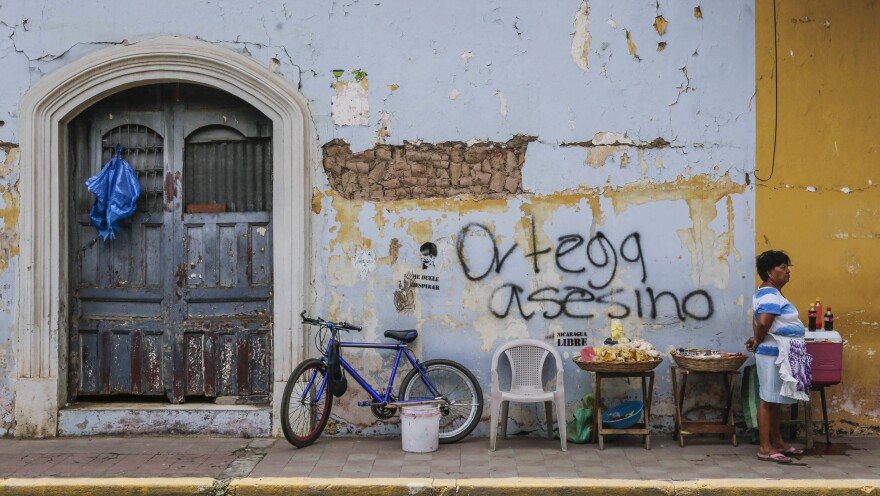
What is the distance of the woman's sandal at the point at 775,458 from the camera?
688 centimetres

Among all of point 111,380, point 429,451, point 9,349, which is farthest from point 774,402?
point 9,349

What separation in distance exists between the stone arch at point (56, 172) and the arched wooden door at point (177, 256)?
12.6 inches

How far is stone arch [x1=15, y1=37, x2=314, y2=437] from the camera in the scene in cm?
781

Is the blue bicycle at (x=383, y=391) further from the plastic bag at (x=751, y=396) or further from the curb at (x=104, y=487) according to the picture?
the plastic bag at (x=751, y=396)

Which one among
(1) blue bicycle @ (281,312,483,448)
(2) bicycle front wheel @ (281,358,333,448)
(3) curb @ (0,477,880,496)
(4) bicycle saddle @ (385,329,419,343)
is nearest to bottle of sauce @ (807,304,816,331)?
(3) curb @ (0,477,880,496)

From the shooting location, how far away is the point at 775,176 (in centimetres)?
782

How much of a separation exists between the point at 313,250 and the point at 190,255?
1197 millimetres

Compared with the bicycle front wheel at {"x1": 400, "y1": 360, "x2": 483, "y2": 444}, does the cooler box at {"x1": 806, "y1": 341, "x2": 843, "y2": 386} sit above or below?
above

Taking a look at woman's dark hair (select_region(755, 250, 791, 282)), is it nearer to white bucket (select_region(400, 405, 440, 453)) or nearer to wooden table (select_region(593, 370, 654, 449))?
wooden table (select_region(593, 370, 654, 449))

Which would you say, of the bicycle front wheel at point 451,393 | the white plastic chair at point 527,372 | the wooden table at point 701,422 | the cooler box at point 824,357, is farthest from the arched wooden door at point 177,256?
the cooler box at point 824,357

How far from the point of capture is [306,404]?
764cm

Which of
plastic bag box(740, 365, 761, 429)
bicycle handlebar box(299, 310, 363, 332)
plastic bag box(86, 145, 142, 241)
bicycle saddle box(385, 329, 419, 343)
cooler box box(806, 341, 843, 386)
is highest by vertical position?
plastic bag box(86, 145, 142, 241)

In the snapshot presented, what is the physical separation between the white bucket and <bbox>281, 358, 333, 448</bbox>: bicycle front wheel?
76 centimetres

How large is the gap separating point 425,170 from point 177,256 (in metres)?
2.38
